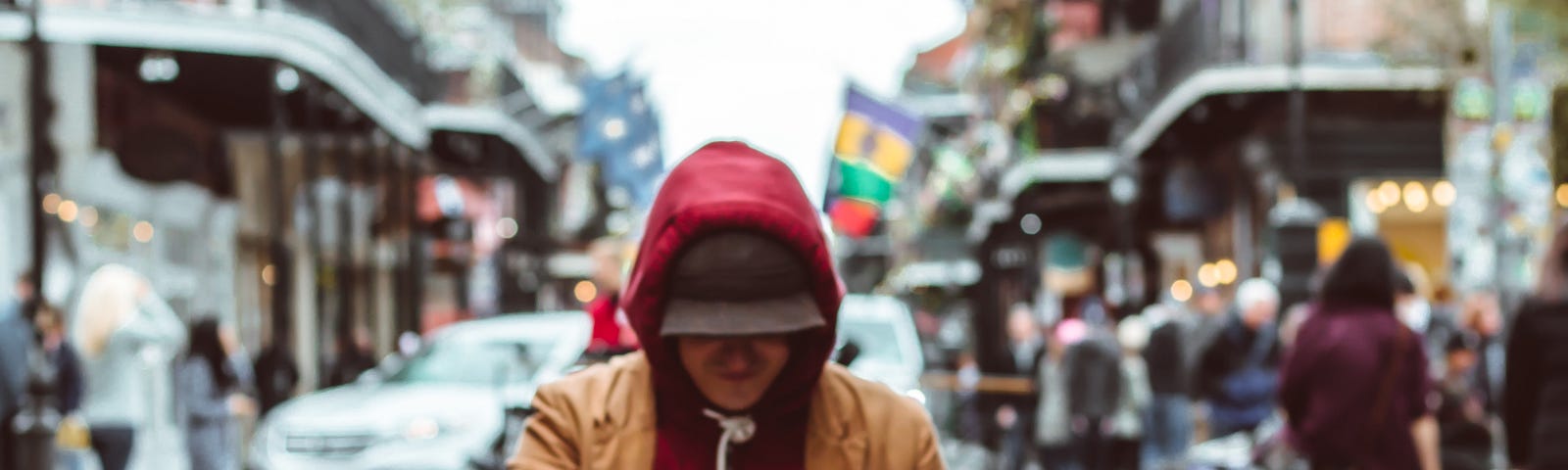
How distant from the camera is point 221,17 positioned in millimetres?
19703

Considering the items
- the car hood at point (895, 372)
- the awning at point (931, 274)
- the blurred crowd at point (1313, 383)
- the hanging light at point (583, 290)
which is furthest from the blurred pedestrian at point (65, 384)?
the hanging light at point (583, 290)

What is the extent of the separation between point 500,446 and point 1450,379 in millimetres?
4783

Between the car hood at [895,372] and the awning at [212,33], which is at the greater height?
the awning at [212,33]

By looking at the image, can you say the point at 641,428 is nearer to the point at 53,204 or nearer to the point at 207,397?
the point at 207,397

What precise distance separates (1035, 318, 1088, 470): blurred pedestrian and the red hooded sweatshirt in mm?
12941

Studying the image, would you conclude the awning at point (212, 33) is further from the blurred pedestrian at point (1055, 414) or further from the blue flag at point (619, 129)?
the blurred pedestrian at point (1055, 414)

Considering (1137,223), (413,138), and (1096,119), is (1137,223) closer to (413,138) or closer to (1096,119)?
(1096,119)

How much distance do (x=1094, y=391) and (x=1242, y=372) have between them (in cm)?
250

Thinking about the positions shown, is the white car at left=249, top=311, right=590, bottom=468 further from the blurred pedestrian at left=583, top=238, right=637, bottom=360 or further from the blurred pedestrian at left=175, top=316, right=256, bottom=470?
the blurred pedestrian at left=583, top=238, right=637, bottom=360

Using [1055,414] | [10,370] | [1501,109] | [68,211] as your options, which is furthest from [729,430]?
[68,211]

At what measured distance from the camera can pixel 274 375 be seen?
2020 centimetres

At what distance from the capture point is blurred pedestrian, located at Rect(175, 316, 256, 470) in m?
13.7

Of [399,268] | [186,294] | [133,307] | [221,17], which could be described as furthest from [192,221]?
[133,307]

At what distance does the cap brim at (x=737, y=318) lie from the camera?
8.99ft
